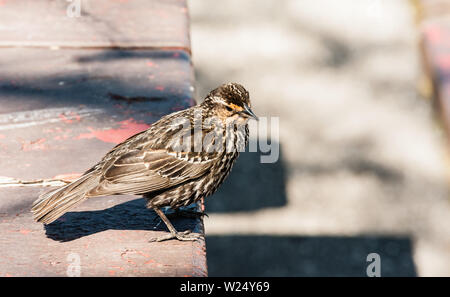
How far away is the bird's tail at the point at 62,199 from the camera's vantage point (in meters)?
3.01

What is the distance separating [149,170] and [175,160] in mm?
150

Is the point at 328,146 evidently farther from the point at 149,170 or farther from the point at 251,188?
the point at 149,170

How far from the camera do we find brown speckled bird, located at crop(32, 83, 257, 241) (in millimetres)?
3211

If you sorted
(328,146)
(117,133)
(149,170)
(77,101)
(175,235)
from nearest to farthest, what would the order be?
(175,235)
(149,170)
(117,133)
(77,101)
(328,146)

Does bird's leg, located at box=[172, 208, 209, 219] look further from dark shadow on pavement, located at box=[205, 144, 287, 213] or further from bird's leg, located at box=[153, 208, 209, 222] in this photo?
dark shadow on pavement, located at box=[205, 144, 287, 213]

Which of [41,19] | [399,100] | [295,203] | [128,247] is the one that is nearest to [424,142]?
[399,100]

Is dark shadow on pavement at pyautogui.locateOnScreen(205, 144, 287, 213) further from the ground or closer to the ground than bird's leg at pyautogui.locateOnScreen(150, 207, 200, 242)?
further from the ground

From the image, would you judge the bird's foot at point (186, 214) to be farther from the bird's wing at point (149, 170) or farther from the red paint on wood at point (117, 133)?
the red paint on wood at point (117, 133)

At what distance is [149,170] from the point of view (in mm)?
3432

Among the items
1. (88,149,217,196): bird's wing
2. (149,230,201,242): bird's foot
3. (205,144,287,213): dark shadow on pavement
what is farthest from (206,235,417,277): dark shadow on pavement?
(149,230,201,242): bird's foot

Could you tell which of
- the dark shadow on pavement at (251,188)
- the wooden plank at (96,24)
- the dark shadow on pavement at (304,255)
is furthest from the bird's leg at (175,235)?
the dark shadow on pavement at (251,188)

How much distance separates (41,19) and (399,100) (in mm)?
4030

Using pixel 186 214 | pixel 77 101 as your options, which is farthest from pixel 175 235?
pixel 77 101

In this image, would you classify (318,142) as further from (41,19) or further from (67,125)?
(67,125)
